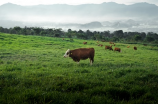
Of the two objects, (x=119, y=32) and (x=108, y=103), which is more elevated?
(x=119, y=32)

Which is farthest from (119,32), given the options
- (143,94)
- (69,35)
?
(143,94)

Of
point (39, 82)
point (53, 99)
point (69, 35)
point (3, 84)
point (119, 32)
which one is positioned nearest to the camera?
point (53, 99)

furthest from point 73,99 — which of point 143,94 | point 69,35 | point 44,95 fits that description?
point 69,35

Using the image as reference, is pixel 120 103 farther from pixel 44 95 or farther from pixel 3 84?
pixel 3 84

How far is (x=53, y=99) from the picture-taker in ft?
13.8

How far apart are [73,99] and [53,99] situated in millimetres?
610

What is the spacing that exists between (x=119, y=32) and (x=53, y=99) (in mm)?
165135

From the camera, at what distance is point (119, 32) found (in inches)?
6319

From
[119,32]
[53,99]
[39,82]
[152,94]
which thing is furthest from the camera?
[119,32]

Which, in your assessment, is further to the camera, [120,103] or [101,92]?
[101,92]

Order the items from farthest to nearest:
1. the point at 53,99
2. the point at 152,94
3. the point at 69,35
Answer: the point at 69,35
the point at 152,94
the point at 53,99

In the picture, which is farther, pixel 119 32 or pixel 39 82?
pixel 119 32

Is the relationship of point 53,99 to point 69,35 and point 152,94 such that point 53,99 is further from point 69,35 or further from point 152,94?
point 69,35

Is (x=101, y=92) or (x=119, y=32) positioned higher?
(x=119, y=32)
